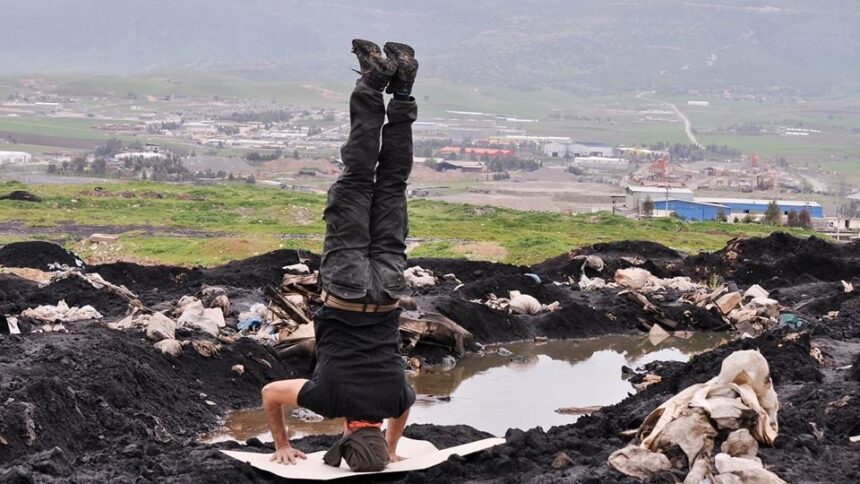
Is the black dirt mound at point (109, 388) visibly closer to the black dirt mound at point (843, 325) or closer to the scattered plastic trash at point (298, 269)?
the scattered plastic trash at point (298, 269)

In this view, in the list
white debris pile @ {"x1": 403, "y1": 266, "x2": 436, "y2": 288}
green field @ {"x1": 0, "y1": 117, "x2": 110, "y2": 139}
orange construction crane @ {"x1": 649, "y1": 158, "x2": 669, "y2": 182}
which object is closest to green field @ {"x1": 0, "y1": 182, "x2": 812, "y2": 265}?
white debris pile @ {"x1": 403, "y1": 266, "x2": 436, "y2": 288}

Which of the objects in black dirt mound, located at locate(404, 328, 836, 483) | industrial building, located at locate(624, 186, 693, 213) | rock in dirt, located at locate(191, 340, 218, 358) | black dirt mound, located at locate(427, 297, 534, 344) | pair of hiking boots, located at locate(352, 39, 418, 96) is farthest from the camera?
industrial building, located at locate(624, 186, 693, 213)

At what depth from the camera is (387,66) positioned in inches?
356

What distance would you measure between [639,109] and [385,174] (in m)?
179

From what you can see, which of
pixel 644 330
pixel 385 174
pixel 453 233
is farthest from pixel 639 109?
pixel 385 174

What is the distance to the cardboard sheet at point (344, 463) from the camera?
893 centimetres

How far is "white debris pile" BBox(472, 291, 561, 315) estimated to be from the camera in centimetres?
2014

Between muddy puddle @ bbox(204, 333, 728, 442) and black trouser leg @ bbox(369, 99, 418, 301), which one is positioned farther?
muddy puddle @ bbox(204, 333, 728, 442)

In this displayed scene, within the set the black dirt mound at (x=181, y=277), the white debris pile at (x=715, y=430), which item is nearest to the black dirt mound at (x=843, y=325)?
the black dirt mound at (x=181, y=277)

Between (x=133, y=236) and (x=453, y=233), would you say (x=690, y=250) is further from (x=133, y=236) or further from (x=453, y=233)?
(x=133, y=236)

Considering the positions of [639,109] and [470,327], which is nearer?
[470,327]

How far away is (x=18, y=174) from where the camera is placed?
221 ft

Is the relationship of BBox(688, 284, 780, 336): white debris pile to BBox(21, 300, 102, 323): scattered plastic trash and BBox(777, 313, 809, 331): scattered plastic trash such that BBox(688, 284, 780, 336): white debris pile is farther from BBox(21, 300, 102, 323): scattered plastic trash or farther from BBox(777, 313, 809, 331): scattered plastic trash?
BBox(21, 300, 102, 323): scattered plastic trash

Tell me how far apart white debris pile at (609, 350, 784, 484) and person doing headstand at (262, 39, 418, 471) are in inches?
61.4
